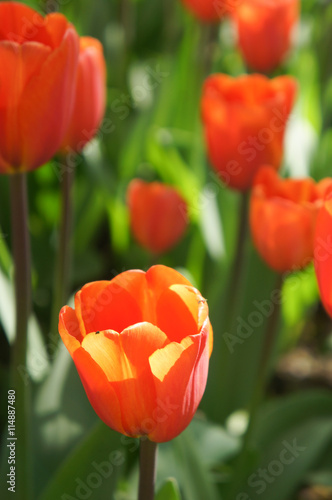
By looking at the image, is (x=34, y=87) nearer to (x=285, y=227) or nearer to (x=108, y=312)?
(x=108, y=312)

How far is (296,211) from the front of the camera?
795 mm

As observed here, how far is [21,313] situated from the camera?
659 mm

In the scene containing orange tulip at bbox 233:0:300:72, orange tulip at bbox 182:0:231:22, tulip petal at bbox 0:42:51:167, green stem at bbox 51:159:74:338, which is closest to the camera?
tulip petal at bbox 0:42:51:167

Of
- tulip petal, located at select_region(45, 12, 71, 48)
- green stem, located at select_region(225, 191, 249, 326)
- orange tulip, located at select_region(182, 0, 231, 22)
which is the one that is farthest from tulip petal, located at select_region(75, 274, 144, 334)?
orange tulip, located at select_region(182, 0, 231, 22)

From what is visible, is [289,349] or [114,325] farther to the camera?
[289,349]

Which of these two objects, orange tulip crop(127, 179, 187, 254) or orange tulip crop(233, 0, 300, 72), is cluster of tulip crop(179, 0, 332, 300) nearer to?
orange tulip crop(127, 179, 187, 254)

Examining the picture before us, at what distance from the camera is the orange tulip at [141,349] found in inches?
18.3

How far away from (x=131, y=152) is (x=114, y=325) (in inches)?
38.5

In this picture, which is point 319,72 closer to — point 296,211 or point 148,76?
point 148,76

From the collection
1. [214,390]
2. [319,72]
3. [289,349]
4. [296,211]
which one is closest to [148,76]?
[319,72]

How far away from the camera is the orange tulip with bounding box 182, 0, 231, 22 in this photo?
155 cm

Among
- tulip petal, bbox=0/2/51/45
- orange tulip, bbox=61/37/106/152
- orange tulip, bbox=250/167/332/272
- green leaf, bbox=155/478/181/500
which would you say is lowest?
green leaf, bbox=155/478/181/500

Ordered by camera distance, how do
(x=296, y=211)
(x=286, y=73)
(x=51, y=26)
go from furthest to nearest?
(x=286, y=73) → (x=296, y=211) → (x=51, y=26)

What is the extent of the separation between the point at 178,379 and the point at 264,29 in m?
1.15
